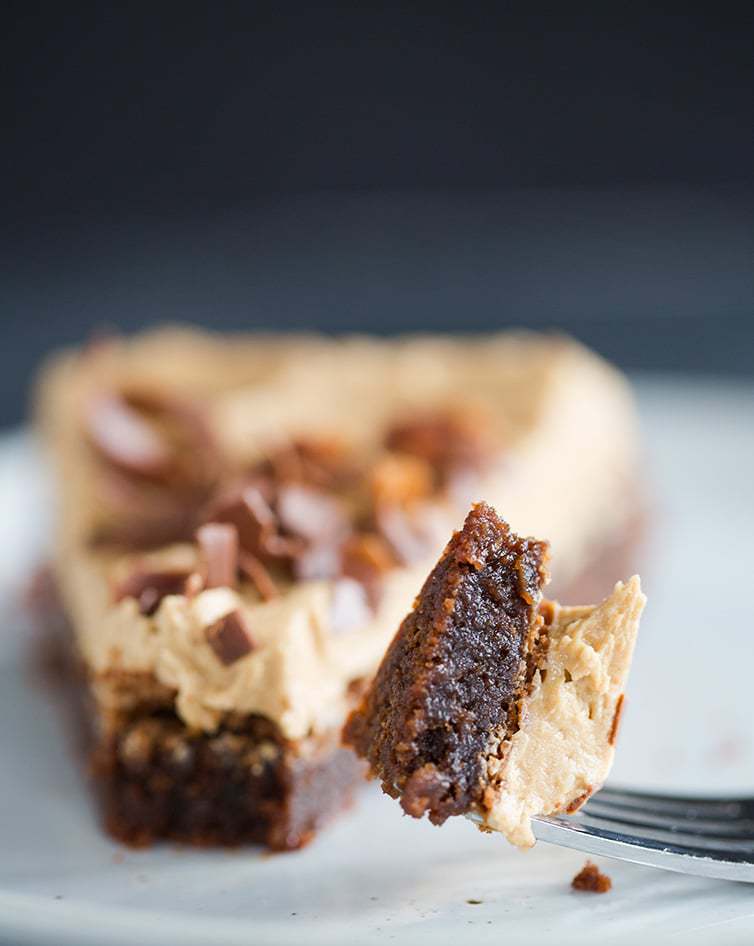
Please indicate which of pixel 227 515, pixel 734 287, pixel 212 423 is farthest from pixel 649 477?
pixel 734 287

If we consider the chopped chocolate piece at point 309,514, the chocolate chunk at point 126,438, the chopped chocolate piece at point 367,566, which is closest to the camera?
the chopped chocolate piece at point 367,566

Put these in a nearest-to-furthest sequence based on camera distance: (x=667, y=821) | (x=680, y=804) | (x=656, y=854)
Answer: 1. (x=656, y=854)
2. (x=667, y=821)
3. (x=680, y=804)

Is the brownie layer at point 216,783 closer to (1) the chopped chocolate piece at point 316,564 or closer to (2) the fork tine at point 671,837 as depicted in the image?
(1) the chopped chocolate piece at point 316,564

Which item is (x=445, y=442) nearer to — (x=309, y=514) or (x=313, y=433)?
(x=313, y=433)

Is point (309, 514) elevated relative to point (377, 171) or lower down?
lower down

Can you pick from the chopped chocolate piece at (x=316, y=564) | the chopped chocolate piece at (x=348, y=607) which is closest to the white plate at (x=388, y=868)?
the chopped chocolate piece at (x=348, y=607)

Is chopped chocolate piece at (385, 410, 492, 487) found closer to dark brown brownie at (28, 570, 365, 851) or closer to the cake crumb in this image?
dark brown brownie at (28, 570, 365, 851)

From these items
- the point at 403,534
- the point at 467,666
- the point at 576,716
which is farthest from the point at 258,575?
the point at 576,716

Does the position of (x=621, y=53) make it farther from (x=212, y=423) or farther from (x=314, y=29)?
(x=212, y=423)
